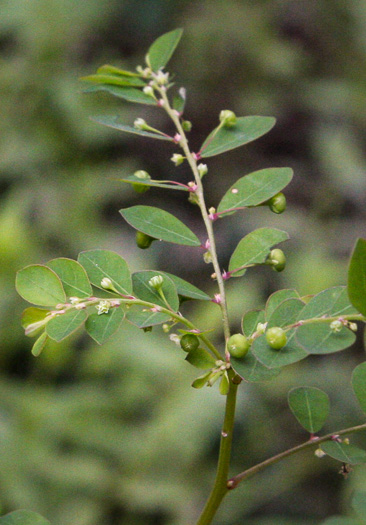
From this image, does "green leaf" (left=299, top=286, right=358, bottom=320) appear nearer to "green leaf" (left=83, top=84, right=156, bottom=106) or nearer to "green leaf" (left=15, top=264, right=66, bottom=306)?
"green leaf" (left=15, top=264, right=66, bottom=306)

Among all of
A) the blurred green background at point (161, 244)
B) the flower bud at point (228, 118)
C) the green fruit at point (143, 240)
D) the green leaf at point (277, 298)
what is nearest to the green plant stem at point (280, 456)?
the green leaf at point (277, 298)

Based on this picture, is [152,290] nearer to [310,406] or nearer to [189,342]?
[189,342]

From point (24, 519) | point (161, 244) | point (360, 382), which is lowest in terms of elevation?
point (161, 244)

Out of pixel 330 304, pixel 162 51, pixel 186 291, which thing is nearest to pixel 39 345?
pixel 186 291

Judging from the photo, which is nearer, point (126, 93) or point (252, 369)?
point (252, 369)

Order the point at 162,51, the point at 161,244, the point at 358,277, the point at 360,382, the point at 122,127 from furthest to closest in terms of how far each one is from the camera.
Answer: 1. the point at 161,244
2. the point at 162,51
3. the point at 122,127
4. the point at 360,382
5. the point at 358,277

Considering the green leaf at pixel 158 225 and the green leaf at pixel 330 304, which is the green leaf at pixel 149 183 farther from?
the green leaf at pixel 330 304

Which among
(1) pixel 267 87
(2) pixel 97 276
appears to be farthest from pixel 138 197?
(2) pixel 97 276
